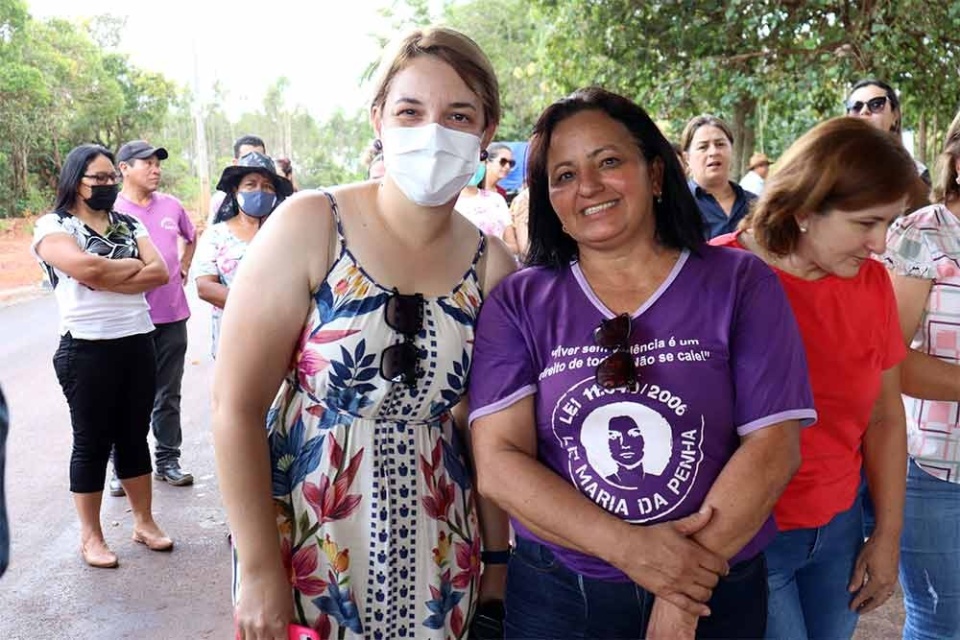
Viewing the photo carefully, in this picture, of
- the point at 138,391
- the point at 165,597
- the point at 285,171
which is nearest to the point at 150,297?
the point at 138,391

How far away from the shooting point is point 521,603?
70.7 inches

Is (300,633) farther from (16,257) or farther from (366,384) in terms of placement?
(16,257)

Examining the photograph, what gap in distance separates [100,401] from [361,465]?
256cm

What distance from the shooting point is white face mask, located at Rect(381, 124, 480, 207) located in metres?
1.76

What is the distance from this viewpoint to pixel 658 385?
1.65m

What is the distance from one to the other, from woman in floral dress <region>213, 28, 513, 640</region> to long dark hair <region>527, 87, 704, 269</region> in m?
0.15

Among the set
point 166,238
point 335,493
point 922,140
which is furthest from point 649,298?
point 922,140

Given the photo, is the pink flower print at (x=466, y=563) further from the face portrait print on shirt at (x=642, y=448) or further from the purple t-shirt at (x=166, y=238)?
the purple t-shirt at (x=166, y=238)

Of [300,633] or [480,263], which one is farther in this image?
[480,263]

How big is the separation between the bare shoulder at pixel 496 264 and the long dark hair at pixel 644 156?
0.22 feet

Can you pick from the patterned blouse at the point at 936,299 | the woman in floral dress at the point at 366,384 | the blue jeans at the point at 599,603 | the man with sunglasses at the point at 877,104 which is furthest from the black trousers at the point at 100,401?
the man with sunglasses at the point at 877,104

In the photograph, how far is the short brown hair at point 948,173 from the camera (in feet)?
7.63

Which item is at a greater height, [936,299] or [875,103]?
[875,103]

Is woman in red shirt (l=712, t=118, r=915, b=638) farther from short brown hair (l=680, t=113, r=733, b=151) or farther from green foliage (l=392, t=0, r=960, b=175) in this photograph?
green foliage (l=392, t=0, r=960, b=175)
